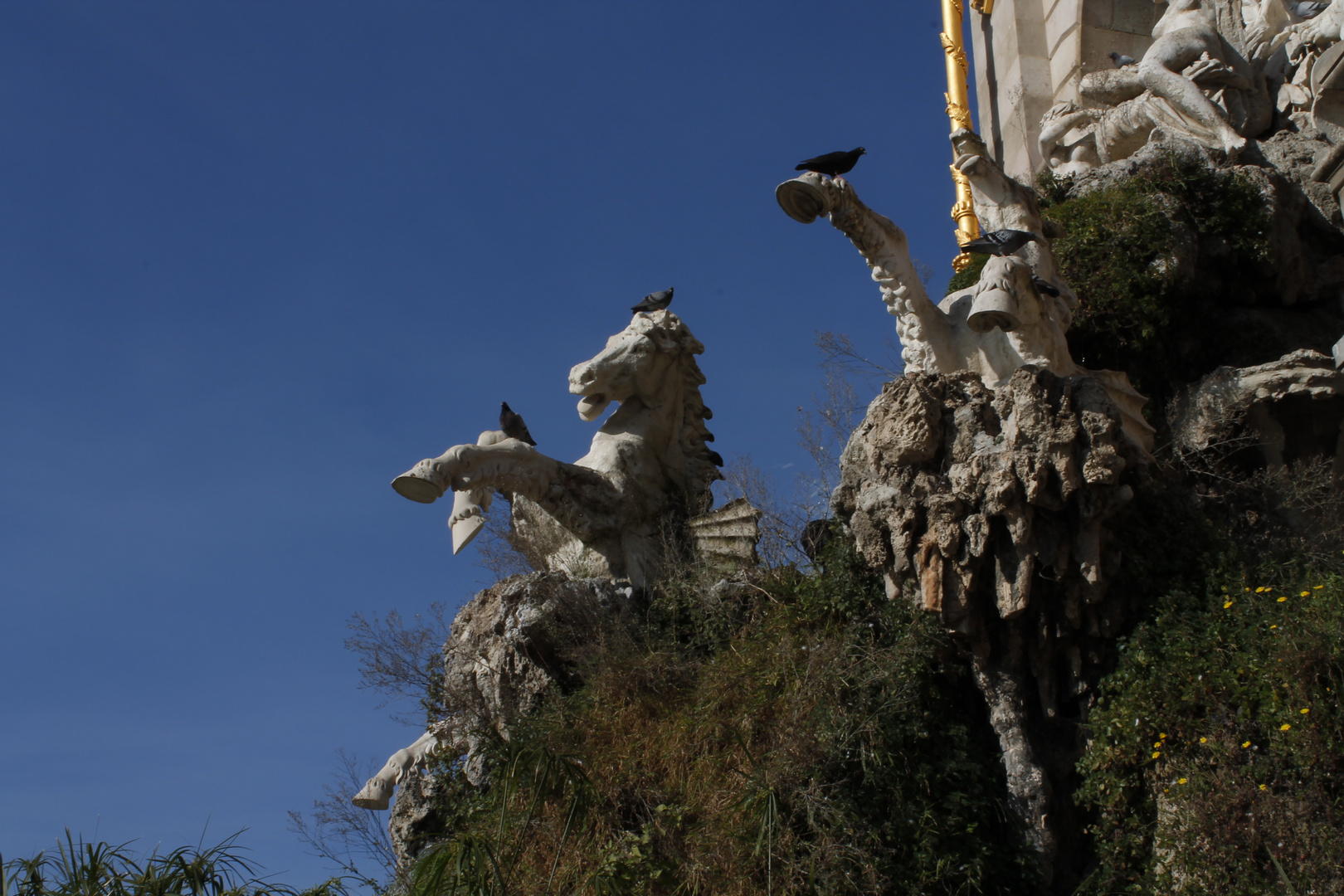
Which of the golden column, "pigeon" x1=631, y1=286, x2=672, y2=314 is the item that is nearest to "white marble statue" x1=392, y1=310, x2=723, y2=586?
"pigeon" x1=631, y1=286, x2=672, y2=314

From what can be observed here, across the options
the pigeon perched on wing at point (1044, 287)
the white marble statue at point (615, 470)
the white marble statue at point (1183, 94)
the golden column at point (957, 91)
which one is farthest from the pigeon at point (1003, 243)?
the golden column at point (957, 91)

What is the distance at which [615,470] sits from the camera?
9.34 metres

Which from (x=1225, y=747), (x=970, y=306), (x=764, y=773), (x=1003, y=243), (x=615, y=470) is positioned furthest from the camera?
(x=615, y=470)

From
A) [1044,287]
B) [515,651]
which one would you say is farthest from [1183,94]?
[515,651]

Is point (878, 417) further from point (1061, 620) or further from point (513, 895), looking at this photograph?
point (513, 895)

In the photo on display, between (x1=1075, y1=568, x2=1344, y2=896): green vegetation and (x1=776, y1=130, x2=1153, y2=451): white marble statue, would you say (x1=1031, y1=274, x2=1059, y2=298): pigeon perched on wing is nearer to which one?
(x1=776, y1=130, x2=1153, y2=451): white marble statue

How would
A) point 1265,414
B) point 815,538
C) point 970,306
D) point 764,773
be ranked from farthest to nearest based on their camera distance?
point 1265,414
point 970,306
point 815,538
point 764,773

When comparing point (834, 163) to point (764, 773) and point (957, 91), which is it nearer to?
point (764, 773)

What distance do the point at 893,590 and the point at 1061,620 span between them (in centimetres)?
86

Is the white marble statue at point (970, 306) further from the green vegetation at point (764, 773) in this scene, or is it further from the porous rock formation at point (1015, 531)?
the green vegetation at point (764, 773)

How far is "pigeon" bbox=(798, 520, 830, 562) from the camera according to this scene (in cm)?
884

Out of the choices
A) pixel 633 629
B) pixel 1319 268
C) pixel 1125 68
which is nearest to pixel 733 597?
pixel 633 629

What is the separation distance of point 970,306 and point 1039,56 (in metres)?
7.11

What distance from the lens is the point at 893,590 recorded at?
7840 millimetres
